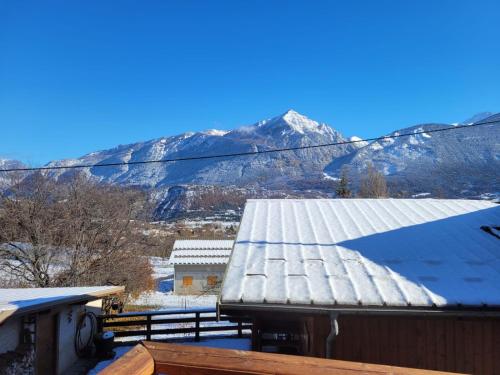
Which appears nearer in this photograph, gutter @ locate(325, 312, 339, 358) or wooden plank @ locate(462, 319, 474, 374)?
gutter @ locate(325, 312, 339, 358)

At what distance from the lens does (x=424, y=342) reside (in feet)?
16.3

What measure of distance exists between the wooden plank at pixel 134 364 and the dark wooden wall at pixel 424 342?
421cm

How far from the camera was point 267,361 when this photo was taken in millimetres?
1372

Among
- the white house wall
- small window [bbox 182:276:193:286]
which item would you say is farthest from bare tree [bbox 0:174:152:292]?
small window [bbox 182:276:193:286]

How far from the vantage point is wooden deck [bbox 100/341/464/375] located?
131cm

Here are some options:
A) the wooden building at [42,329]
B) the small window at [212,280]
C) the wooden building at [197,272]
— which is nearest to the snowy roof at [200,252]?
the wooden building at [197,272]

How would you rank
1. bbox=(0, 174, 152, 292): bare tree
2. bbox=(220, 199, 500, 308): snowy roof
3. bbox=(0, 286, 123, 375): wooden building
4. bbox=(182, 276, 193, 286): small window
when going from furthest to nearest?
bbox=(182, 276, 193, 286): small window
bbox=(0, 174, 152, 292): bare tree
bbox=(0, 286, 123, 375): wooden building
bbox=(220, 199, 500, 308): snowy roof

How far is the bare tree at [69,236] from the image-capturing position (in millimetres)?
16547

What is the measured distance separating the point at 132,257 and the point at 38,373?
10.6 meters

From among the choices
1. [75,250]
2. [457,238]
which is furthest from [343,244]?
[75,250]

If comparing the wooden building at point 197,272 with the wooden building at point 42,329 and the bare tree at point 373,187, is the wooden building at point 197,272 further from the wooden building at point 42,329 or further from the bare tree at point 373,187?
the bare tree at point 373,187

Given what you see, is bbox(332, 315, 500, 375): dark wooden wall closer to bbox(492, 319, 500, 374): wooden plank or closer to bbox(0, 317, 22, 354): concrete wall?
bbox(492, 319, 500, 374): wooden plank

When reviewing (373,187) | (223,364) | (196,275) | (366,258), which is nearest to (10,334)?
(366,258)

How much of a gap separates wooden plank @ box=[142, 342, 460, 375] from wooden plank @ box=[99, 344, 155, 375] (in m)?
0.03
